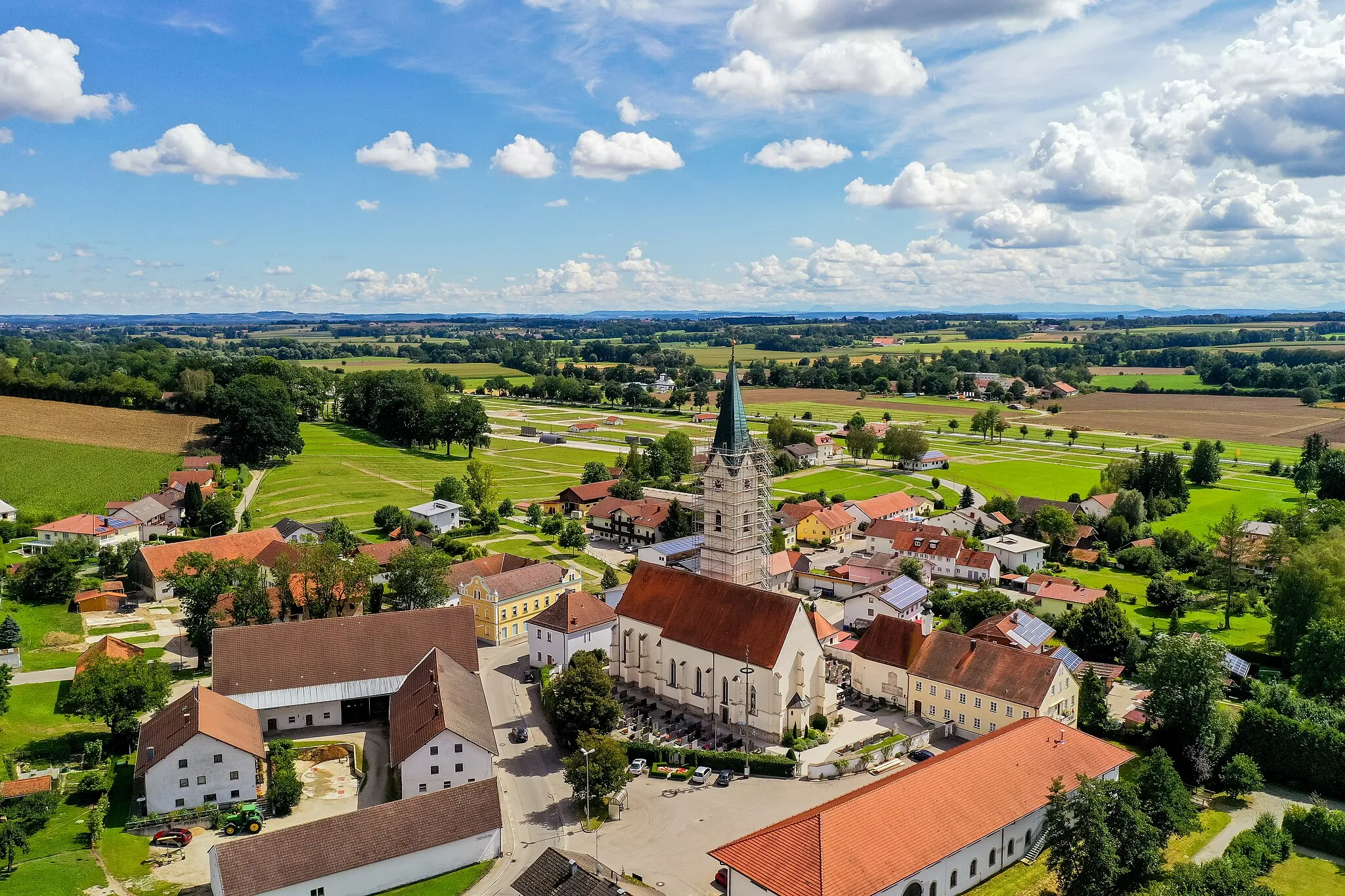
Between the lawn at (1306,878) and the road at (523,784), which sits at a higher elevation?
the road at (523,784)

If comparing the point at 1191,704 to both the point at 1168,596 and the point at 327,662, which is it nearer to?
the point at 1168,596

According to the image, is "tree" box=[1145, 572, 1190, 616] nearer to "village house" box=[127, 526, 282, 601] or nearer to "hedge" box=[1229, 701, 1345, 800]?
"hedge" box=[1229, 701, 1345, 800]

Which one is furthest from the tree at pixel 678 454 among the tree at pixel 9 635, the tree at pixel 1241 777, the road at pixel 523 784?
the tree at pixel 1241 777

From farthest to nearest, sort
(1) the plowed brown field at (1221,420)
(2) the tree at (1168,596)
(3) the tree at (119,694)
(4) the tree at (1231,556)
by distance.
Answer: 1. (1) the plowed brown field at (1221,420)
2. (2) the tree at (1168,596)
3. (4) the tree at (1231,556)
4. (3) the tree at (119,694)

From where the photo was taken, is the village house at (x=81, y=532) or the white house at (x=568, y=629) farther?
the village house at (x=81, y=532)

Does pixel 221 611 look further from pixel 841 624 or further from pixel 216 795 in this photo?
pixel 841 624

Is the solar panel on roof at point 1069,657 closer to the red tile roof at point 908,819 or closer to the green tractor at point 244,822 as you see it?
the red tile roof at point 908,819

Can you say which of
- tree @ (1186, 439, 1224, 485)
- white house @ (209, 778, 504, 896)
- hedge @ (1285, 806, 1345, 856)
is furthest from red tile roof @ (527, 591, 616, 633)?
tree @ (1186, 439, 1224, 485)
